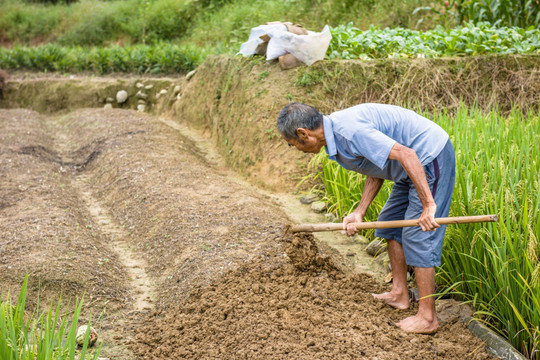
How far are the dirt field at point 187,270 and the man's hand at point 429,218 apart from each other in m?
0.59

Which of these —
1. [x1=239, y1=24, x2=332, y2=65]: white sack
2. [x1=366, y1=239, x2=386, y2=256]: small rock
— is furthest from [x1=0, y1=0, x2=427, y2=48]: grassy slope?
[x1=366, y1=239, x2=386, y2=256]: small rock

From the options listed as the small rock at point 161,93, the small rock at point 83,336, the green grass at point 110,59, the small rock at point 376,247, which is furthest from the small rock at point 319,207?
the green grass at point 110,59

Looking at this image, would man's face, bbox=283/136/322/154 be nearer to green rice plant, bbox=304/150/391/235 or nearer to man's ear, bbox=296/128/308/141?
man's ear, bbox=296/128/308/141

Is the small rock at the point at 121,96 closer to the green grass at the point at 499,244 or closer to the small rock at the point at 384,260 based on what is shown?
the small rock at the point at 384,260

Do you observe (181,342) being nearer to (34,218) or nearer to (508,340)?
(508,340)

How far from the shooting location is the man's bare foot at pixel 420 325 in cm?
280

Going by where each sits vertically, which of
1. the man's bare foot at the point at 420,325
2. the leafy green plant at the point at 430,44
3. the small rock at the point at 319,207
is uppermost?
the leafy green plant at the point at 430,44

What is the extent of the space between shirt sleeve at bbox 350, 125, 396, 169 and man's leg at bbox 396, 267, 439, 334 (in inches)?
25.1

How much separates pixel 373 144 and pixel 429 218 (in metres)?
0.43

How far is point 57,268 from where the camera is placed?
354 centimetres

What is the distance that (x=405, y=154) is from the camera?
8.15 feet

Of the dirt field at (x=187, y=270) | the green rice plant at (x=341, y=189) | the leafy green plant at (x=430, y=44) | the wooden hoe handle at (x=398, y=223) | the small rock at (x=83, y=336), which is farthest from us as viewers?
the leafy green plant at (x=430, y=44)

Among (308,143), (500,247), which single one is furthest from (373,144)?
(500,247)

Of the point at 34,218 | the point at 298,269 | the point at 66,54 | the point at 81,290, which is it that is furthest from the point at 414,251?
the point at 66,54
